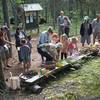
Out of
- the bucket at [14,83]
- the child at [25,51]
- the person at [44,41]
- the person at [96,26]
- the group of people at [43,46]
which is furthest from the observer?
the person at [96,26]

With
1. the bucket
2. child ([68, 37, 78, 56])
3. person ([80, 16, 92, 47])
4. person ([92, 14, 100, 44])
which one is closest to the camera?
the bucket

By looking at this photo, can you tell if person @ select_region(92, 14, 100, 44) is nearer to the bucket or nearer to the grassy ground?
the grassy ground

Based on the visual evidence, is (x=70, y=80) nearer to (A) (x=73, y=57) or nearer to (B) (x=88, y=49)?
(A) (x=73, y=57)

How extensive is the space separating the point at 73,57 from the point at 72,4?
11991mm

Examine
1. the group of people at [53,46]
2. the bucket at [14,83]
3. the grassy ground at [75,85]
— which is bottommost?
the grassy ground at [75,85]

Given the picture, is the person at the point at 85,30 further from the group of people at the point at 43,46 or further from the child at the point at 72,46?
the child at the point at 72,46

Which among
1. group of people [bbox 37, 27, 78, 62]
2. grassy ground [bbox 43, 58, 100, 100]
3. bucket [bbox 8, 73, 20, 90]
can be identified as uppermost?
group of people [bbox 37, 27, 78, 62]

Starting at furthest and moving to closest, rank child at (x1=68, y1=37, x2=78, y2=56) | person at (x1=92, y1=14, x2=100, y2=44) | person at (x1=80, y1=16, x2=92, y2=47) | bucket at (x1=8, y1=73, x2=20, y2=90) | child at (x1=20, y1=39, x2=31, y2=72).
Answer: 1. person at (x1=92, y1=14, x2=100, y2=44)
2. person at (x1=80, y1=16, x2=92, y2=47)
3. child at (x1=68, y1=37, x2=78, y2=56)
4. child at (x1=20, y1=39, x2=31, y2=72)
5. bucket at (x1=8, y1=73, x2=20, y2=90)

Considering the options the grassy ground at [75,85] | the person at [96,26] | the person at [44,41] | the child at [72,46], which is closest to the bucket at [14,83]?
the grassy ground at [75,85]

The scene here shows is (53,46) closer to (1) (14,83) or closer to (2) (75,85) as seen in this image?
(2) (75,85)

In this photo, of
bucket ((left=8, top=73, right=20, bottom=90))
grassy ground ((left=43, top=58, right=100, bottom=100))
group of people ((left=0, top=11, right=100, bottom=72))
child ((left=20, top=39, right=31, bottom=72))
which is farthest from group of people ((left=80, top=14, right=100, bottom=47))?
bucket ((left=8, top=73, right=20, bottom=90))

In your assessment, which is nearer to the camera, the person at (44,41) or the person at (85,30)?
the person at (44,41)

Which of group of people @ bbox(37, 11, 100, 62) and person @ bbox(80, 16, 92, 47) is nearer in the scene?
group of people @ bbox(37, 11, 100, 62)

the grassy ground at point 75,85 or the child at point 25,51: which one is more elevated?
the child at point 25,51
